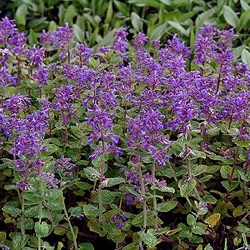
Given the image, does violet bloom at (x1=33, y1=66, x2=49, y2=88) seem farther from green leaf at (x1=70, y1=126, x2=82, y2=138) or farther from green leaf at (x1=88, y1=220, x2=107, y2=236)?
green leaf at (x1=88, y1=220, x2=107, y2=236)

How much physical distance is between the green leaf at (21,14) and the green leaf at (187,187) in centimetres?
220

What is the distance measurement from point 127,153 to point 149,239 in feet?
1.11

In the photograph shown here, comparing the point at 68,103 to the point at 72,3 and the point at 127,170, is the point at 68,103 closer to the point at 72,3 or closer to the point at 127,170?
the point at 127,170

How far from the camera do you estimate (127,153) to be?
2.37 metres

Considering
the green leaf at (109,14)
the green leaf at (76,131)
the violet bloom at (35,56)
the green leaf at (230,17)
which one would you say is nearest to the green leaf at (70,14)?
the green leaf at (109,14)

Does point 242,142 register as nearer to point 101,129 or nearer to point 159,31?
point 101,129

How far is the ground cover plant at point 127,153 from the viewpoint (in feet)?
7.06

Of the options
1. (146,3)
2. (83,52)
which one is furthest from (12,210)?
(146,3)

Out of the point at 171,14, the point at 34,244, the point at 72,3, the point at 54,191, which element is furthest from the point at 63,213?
the point at 72,3

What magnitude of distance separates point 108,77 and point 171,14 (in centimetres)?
173

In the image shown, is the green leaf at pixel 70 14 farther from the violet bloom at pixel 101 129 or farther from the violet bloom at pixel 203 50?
the violet bloom at pixel 101 129

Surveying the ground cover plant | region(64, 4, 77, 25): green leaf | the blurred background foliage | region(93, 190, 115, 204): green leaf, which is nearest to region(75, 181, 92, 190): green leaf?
the ground cover plant

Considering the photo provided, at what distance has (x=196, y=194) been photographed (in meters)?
2.36

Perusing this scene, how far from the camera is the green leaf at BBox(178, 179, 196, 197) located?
2.23 meters
